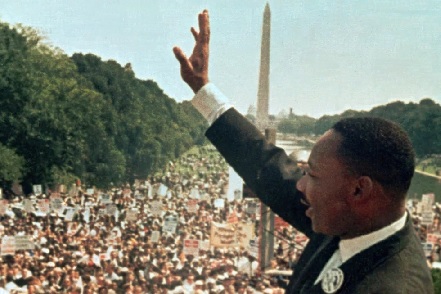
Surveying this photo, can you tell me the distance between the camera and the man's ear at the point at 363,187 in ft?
5.37

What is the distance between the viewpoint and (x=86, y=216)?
21.0 m

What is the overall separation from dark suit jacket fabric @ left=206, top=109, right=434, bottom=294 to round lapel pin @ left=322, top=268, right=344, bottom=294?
11 millimetres

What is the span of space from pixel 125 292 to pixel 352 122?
10.5m

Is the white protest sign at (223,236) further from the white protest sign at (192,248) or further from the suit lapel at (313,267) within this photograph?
the suit lapel at (313,267)

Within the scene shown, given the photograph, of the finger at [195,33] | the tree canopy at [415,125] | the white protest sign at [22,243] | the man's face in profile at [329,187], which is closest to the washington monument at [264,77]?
the white protest sign at [22,243]

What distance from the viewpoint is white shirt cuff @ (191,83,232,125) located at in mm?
2422

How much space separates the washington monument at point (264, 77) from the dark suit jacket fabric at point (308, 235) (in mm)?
18350

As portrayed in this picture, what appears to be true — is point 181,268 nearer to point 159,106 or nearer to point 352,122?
point 352,122

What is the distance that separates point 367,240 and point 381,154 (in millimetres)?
200

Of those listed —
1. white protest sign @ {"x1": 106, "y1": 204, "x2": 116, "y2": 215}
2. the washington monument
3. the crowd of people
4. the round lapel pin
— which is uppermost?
the washington monument

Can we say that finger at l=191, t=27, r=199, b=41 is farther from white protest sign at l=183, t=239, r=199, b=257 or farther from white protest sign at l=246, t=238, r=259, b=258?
white protest sign at l=246, t=238, r=259, b=258

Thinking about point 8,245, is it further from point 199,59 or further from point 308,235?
point 308,235

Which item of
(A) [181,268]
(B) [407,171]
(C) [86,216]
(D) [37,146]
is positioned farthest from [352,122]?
(D) [37,146]

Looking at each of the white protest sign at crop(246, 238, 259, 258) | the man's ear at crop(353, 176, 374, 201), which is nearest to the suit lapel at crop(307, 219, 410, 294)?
the man's ear at crop(353, 176, 374, 201)
